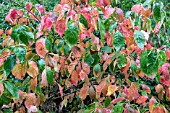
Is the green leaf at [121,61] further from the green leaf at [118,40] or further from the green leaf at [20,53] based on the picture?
the green leaf at [20,53]

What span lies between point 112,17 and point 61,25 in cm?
25

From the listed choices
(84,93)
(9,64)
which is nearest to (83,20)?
(9,64)

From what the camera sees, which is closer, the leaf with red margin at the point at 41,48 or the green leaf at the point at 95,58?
the leaf with red margin at the point at 41,48

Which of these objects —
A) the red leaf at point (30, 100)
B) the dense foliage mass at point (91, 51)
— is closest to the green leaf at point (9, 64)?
the dense foliage mass at point (91, 51)

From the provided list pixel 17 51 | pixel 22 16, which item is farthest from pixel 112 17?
pixel 22 16

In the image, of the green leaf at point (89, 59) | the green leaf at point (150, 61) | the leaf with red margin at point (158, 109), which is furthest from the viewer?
the green leaf at point (89, 59)

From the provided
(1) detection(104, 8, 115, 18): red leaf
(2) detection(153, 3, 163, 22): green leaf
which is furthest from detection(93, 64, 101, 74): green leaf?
(2) detection(153, 3, 163, 22): green leaf

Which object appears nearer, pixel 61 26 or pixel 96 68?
pixel 61 26

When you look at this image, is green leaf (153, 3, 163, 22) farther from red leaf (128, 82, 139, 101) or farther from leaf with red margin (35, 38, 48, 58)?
leaf with red margin (35, 38, 48, 58)

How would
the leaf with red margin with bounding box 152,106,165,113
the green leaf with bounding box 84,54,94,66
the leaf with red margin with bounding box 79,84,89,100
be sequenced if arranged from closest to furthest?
1. the leaf with red margin with bounding box 152,106,165,113
2. the green leaf with bounding box 84,54,94,66
3. the leaf with red margin with bounding box 79,84,89,100

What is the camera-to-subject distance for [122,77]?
1749 mm

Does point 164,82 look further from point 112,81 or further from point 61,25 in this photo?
point 61,25

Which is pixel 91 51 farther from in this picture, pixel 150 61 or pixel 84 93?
pixel 150 61

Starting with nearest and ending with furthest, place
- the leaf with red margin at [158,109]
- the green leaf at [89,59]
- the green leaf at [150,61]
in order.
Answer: the green leaf at [150,61] → the leaf with red margin at [158,109] → the green leaf at [89,59]
